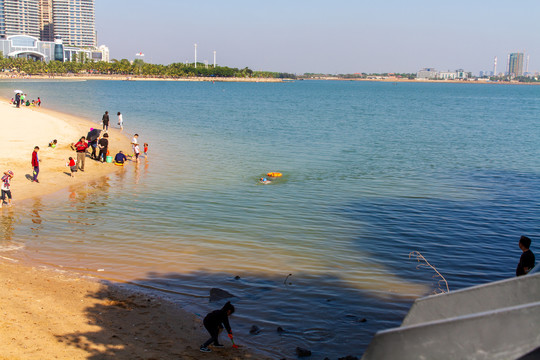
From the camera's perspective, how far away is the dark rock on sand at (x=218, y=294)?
11.6 metres

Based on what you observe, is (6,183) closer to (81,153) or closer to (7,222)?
(7,222)

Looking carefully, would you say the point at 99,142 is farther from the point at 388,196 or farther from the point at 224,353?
the point at 224,353

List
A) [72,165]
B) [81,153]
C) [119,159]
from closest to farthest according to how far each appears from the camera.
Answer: [72,165]
[81,153]
[119,159]

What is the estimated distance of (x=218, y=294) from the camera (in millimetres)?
11688

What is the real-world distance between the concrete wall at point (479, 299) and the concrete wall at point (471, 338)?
2.79 ft

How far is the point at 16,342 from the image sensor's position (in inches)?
338

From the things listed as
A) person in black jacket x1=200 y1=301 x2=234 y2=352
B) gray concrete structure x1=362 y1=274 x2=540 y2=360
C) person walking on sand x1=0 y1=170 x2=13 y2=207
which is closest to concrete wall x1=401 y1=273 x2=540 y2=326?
gray concrete structure x1=362 y1=274 x2=540 y2=360

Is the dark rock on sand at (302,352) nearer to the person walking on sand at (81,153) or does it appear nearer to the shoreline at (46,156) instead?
the shoreline at (46,156)

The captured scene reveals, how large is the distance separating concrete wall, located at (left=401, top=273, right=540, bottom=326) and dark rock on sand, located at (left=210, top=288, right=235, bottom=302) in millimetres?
7671

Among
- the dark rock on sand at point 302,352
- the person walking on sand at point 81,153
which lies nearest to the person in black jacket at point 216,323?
the dark rock on sand at point 302,352

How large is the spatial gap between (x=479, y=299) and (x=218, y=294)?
26.5 ft

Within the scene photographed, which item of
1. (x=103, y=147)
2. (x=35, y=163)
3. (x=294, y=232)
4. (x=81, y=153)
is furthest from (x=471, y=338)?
(x=103, y=147)

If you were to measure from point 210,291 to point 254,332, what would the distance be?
208 centimetres

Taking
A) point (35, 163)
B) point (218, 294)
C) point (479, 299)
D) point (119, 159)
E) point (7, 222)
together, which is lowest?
point (218, 294)
